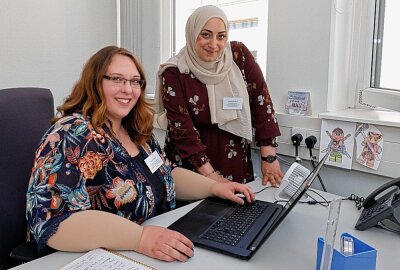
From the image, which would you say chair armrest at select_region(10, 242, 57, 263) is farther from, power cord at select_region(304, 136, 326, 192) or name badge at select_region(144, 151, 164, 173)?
power cord at select_region(304, 136, 326, 192)

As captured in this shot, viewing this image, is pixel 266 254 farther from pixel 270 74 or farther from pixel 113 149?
pixel 270 74

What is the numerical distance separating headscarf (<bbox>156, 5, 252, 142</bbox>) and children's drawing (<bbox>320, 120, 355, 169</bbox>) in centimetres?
35

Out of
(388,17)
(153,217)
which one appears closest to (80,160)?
(153,217)

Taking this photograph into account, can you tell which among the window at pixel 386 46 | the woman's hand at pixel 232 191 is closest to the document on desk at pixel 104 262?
the woman's hand at pixel 232 191

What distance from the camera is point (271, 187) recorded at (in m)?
1.69

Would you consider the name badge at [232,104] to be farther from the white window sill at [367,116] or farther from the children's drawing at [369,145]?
the children's drawing at [369,145]

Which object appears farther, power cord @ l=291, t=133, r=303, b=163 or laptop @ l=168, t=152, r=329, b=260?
power cord @ l=291, t=133, r=303, b=163

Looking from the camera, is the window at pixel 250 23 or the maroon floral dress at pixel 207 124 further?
the window at pixel 250 23

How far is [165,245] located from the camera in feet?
3.35

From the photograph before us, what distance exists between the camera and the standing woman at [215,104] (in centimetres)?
185

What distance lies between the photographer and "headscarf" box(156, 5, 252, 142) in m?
1.89

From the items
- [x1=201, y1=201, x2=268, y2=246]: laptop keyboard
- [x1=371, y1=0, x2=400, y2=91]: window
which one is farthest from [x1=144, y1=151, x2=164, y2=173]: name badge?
[x1=371, y1=0, x2=400, y2=91]: window

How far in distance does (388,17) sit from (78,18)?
81.4 inches

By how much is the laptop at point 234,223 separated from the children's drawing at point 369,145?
20.5 inches
